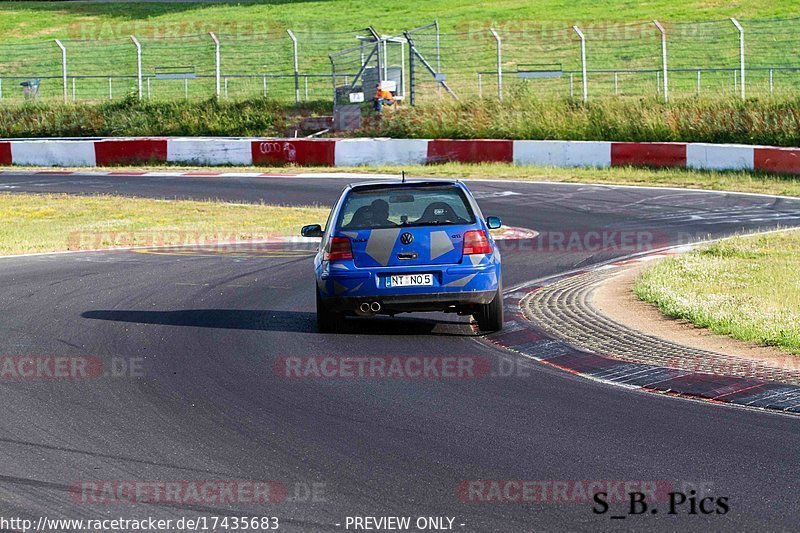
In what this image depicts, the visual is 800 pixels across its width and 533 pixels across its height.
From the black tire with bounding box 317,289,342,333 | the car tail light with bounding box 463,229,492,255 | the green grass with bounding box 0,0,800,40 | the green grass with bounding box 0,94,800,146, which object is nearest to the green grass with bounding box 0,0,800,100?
the green grass with bounding box 0,0,800,40

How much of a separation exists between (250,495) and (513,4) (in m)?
64.2

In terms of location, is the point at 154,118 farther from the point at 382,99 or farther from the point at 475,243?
the point at 475,243

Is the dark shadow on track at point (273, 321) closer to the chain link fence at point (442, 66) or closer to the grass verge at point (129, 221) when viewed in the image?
the grass verge at point (129, 221)

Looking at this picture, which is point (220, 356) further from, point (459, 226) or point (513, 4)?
point (513, 4)

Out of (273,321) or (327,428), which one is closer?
(327,428)

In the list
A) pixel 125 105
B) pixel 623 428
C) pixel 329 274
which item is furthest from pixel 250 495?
pixel 125 105

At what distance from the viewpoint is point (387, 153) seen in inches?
1270

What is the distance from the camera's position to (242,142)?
111 feet

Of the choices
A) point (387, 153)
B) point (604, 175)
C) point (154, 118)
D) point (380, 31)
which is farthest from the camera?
point (380, 31)

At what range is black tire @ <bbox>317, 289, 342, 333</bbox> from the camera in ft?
37.4

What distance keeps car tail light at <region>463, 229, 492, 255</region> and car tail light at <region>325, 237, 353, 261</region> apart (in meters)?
1.06

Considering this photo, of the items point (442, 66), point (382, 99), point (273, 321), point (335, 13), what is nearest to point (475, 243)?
point (273, 321)

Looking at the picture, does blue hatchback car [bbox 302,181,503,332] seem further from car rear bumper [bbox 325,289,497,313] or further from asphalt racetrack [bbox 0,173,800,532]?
asphalt racetrack [bbox 0,173,800,532]

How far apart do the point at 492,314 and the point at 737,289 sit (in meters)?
3.36
